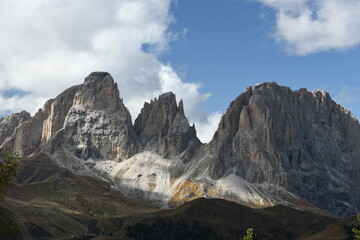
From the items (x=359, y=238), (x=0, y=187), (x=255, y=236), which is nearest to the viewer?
(x=0, y=187)

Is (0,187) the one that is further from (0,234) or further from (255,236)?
(255,236)

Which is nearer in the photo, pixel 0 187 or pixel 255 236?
pixel 0 187

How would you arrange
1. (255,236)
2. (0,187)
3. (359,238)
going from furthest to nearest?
(255,236)
(359,238)
(0,187)

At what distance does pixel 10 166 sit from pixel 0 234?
239 inches

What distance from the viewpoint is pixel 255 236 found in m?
94.9

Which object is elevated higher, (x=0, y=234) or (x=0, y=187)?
(x=0, y=187)

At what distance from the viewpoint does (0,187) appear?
47.0 metres

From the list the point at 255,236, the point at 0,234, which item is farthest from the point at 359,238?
the point at 0,234

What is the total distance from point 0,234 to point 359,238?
1822 inches

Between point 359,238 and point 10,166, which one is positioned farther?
point 359,238

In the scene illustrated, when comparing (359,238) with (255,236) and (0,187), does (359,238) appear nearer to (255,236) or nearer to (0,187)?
(255,236)

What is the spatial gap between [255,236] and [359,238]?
81.3 ft

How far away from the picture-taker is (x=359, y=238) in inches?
2872

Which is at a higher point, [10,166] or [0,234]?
[10,166]
